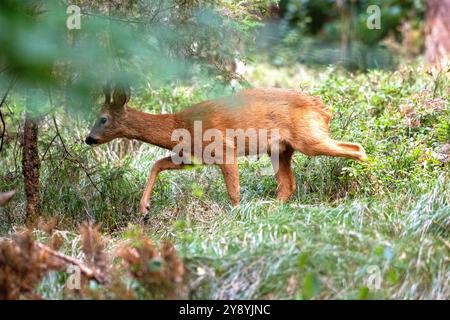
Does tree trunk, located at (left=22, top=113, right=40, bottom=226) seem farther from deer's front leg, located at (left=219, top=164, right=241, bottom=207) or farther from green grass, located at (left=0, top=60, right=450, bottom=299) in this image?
deer's front leg, located at (left=219, top=164, right=241, bottom=207)

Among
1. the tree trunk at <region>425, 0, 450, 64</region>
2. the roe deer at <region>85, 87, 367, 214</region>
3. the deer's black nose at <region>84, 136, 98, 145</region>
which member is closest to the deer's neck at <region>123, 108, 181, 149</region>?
the roe deer at <region>85, 87, 367, 214</region>

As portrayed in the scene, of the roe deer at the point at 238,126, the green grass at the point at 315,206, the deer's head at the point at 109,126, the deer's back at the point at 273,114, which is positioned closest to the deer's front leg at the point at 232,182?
the roe deer at the point at 238,126

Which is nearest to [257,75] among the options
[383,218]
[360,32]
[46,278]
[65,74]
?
[360,32]

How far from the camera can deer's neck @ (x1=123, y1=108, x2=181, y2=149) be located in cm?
695

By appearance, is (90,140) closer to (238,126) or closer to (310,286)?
(238,126)

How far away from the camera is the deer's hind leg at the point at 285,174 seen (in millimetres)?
7039

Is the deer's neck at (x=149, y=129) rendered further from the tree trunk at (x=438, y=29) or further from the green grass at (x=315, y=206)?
the tree trunk at (x=438, y=29)

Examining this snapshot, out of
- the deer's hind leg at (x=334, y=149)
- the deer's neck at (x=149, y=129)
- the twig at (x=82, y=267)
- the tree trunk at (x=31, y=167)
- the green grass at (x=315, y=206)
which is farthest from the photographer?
the deer's neck at (x=149, y=129)

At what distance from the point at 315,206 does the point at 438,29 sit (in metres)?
6.72

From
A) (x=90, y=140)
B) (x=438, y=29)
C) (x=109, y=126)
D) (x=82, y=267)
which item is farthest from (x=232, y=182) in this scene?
(x=438, y=29)

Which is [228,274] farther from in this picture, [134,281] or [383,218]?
[383,218]

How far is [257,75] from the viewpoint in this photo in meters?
12.6

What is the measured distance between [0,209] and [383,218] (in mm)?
3822

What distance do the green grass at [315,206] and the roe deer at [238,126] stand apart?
23 cm
